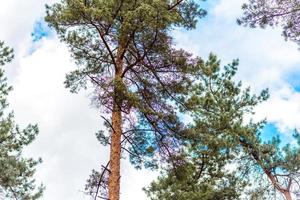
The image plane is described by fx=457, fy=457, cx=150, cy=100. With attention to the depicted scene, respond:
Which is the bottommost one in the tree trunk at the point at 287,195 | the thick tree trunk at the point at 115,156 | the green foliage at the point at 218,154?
the thick tree trunk at the point at 115,156

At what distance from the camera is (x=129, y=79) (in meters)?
11.6

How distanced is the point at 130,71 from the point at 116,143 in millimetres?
1987

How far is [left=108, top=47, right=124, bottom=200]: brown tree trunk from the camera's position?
33.5ft

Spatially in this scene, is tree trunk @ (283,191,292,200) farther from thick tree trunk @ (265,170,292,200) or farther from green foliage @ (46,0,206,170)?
green foliage @ (46,0,206,170)

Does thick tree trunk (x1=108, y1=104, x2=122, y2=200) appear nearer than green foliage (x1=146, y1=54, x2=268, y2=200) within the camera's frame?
Yes

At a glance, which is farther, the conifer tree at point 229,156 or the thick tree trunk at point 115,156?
the conifer tree at point 229,156

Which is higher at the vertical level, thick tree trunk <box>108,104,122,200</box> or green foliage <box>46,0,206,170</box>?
green foliage <box>46,0,206,170</box>

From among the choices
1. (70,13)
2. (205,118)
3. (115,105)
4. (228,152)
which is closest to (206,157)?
(228,152)

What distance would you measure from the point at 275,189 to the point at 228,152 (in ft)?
7.39

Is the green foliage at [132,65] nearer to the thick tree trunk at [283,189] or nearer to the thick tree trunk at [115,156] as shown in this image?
the thick tree trunk at [115,156]

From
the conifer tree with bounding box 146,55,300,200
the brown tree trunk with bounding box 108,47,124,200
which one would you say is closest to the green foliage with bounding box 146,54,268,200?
the conifer tree with bounding box 146,55,300,200

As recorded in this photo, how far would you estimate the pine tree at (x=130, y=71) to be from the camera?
10344 mm

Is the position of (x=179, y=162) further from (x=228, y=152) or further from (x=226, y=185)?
(x=226, y=185)

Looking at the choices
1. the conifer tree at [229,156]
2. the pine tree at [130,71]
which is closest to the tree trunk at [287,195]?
the conifer tree at [229,156]
